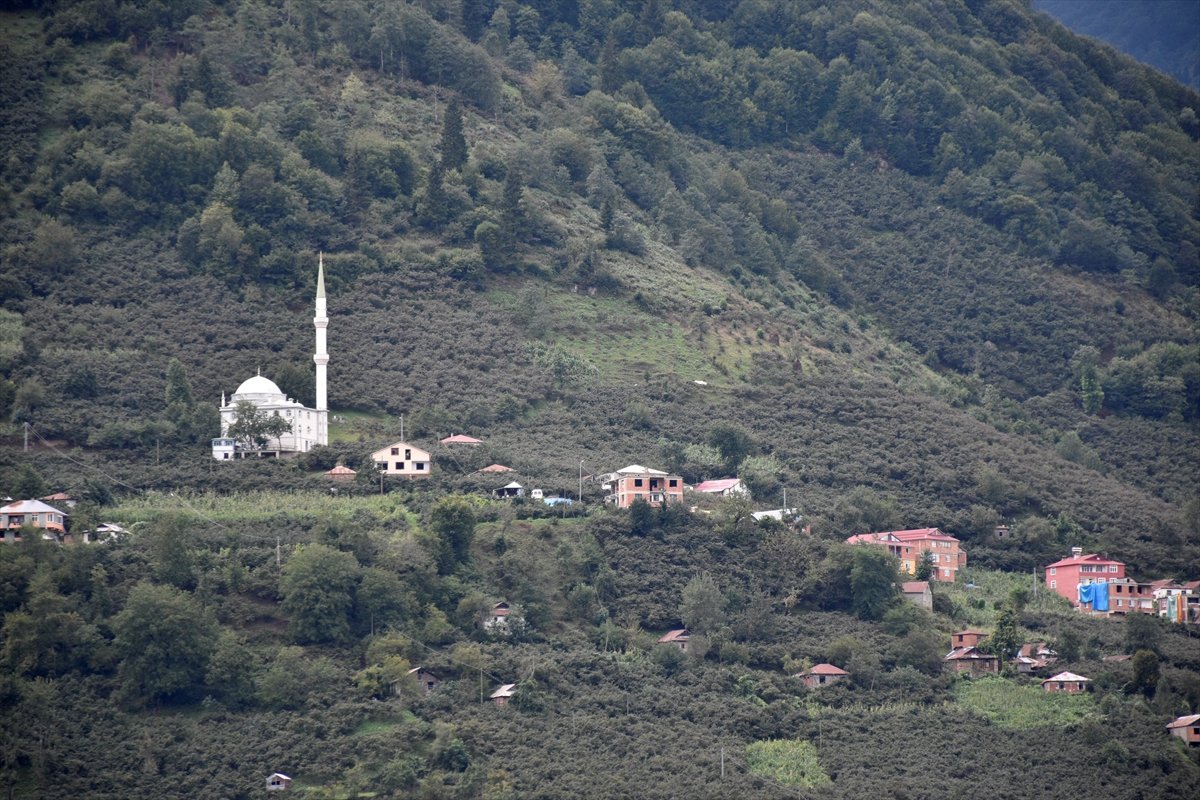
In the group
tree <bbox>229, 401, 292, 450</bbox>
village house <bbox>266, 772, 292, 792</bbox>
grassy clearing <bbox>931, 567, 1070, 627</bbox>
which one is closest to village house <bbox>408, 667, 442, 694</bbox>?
village house <bbox>266, 772, 292, 792</bbox>

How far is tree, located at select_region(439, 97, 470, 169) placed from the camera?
102562 mm

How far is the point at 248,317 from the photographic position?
9025cm

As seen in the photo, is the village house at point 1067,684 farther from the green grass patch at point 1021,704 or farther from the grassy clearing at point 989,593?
the grassy clearing at point 989,593

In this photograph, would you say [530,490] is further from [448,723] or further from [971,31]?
[971,31]

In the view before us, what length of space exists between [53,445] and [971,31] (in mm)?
76007

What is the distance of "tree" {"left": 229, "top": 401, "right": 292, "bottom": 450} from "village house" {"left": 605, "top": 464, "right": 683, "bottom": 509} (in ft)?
40.5

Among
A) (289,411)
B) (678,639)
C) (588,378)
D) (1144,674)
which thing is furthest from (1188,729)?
(289,411)

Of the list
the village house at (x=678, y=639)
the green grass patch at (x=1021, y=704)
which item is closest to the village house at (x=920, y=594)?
the green grass patch at (x=1021, y=704)

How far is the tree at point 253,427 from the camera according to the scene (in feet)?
267

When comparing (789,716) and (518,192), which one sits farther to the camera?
(518,192)

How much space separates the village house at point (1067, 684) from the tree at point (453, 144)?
134ft

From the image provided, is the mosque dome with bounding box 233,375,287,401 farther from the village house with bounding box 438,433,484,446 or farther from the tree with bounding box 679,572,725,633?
the tree with bounding box 679,572,725,633

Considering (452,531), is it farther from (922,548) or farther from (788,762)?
(922,548)

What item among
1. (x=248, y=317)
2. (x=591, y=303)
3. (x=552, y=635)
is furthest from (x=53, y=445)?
(x=591, y=303)
